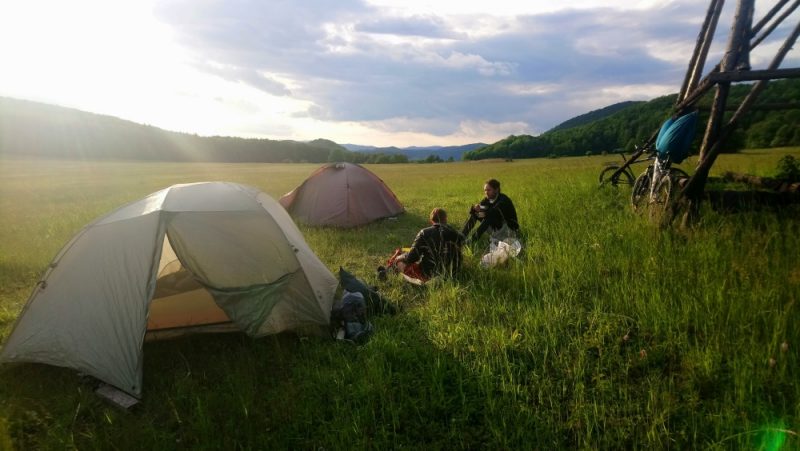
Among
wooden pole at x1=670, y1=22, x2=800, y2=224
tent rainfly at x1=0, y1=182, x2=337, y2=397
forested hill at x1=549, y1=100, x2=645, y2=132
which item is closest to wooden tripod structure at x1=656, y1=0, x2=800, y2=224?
wooden pole at x1=670, y1=22, x2=800, y2=224

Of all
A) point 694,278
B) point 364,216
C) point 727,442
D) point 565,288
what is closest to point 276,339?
point 565,288

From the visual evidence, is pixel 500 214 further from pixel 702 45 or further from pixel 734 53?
pixel 702 45

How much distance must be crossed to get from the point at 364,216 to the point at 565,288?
7433 mm

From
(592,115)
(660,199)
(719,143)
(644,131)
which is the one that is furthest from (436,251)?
(592,115)

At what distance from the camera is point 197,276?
475 centimetres

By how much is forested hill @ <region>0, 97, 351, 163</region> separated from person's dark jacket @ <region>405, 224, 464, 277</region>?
76643 mm

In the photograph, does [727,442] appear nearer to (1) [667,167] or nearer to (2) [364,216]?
(1) [667,167]

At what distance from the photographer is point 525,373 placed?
13.0 feet

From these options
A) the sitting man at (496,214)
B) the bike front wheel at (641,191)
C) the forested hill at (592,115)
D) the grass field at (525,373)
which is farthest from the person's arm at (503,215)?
the forested hill at (592,115)

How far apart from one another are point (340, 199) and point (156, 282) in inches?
277

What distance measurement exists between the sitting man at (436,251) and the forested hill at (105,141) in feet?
251

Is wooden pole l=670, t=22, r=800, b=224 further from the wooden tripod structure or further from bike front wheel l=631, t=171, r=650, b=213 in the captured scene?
bike front wheel l=631, t=171, r=650, b=213

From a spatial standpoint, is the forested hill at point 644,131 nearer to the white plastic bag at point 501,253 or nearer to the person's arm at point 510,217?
the person's arm at point 510,217

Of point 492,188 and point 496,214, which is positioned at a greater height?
point 492,188
